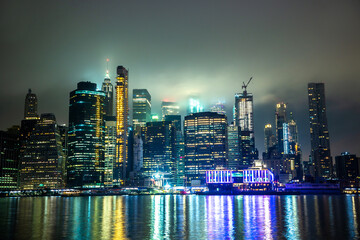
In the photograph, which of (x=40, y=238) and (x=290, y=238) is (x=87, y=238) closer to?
(x=40, y=238)

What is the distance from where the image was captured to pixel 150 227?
68.4m

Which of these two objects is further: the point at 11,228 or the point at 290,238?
the point at 11,228

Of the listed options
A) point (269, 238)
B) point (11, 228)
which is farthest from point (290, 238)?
point (11, 228)

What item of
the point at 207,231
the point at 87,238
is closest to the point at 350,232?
the point at 207,231

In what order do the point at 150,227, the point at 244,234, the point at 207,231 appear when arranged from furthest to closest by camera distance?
the point at 150,227 → the point at 207,231 → the point at 244,234

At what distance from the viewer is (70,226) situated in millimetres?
71688

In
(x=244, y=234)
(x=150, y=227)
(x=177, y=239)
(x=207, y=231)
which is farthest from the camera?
(x=150, y=227)

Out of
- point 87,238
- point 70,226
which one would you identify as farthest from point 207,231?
point 70,226

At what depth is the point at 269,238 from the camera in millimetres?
54094

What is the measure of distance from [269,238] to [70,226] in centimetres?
3892

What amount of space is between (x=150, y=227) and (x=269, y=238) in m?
23.6

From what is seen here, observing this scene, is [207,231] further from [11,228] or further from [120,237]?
[11,228]

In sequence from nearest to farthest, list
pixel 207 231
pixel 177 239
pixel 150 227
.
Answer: pixel 177 239 → pixel 207 231 → pixel 150 227

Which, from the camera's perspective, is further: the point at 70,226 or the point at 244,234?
the point at 70,226
